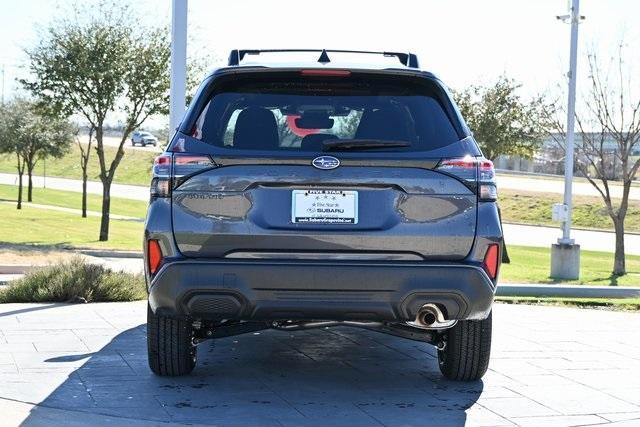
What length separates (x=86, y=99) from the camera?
28.9m

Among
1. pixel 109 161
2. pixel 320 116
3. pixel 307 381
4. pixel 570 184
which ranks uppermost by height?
pixel 320 116

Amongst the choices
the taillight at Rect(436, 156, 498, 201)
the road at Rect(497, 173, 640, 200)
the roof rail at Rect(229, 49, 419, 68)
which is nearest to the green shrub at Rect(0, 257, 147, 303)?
the roof rail at Rect(229, 49, 419, 68)

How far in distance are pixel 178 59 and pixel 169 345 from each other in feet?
16.1

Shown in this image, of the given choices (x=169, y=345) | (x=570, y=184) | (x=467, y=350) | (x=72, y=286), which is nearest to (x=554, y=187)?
(x=570, y=184)

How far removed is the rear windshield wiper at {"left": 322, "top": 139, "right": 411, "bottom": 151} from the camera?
4953 mm

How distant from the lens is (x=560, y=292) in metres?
13.9

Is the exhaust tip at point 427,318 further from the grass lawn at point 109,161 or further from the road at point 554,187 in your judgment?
the grass lawn at point 109,161

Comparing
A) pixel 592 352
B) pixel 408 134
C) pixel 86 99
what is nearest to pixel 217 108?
pixel 408 134

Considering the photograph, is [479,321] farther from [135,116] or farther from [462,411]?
[135,116]

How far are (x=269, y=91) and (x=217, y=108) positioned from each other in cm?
31

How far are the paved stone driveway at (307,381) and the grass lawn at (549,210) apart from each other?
37.4 m

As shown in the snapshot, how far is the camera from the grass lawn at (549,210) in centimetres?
4428

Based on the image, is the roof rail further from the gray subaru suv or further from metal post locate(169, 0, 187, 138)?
metal post locate(169, 0, 187, 138)

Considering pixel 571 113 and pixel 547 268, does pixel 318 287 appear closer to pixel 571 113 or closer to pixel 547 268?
pixel 571 113
